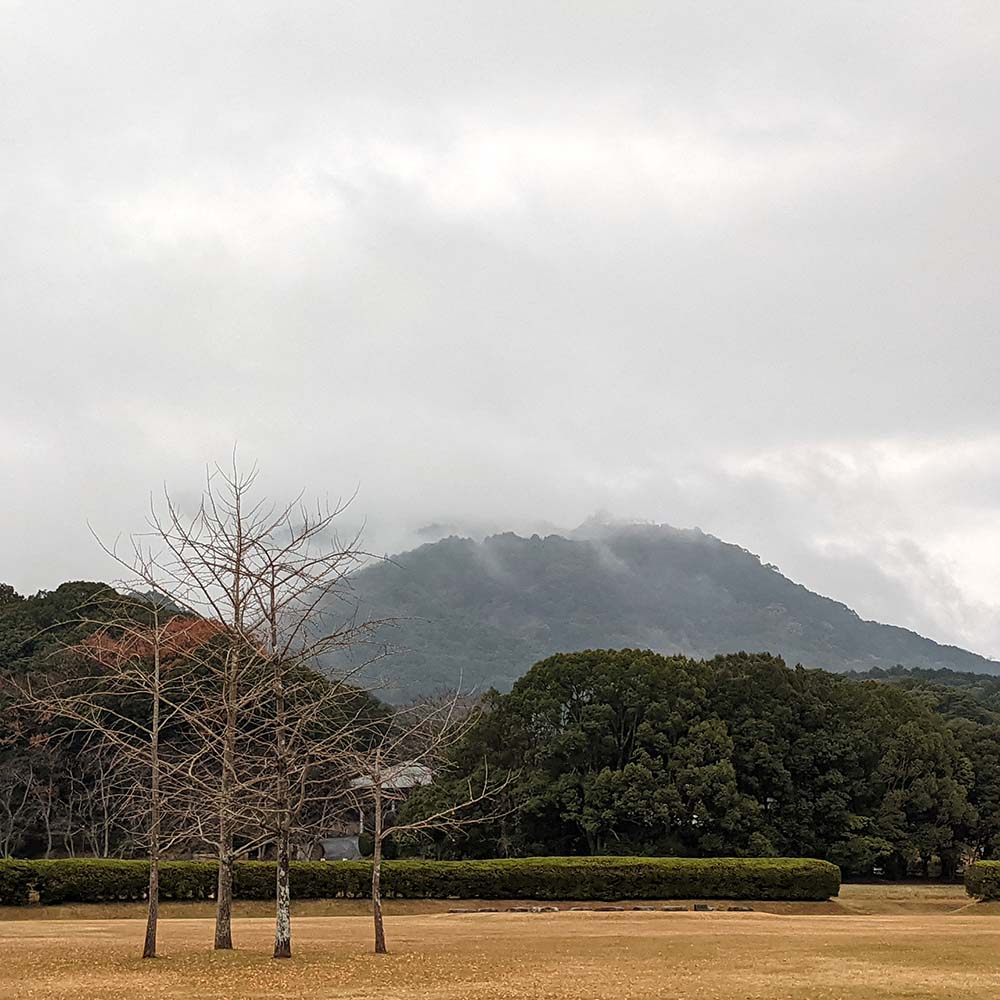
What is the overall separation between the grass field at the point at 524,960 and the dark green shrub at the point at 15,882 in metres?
2.91

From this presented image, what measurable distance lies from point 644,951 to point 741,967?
3312 mm

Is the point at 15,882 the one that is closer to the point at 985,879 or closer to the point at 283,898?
the point at 283,898

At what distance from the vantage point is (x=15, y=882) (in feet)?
109

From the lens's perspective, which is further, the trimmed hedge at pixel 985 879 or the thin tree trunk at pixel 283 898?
the trimmed hedge at pixel 985 879

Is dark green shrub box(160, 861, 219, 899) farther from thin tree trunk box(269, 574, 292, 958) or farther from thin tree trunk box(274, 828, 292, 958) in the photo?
thin tree trunk box(269, 574, 292, 958)

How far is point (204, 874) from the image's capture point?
3606 centimetres

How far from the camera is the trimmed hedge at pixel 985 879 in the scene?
37.6 meters

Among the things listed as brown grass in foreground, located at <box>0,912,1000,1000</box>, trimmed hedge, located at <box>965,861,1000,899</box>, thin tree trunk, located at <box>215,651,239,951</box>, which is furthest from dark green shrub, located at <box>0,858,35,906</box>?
trimmed hedge, located at <box>965,861,1000,899</box>

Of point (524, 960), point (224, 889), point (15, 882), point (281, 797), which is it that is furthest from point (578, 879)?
point (281, 797)

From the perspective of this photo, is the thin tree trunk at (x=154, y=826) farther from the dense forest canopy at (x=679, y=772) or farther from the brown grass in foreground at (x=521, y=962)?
the dense forest canopy at (x=679, y=772)

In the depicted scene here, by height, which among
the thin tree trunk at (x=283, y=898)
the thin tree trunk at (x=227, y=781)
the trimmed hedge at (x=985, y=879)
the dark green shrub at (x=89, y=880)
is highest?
the thin tree trunk at (x=227, y=781)

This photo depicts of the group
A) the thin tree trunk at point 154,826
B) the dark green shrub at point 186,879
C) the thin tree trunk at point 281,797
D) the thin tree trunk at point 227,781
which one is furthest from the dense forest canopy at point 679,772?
the thin tree trunk at point 281,797

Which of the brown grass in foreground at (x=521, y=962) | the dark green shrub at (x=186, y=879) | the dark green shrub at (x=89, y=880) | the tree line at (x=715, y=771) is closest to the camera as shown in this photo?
the brown grass in foreground at (x=521, y=962)

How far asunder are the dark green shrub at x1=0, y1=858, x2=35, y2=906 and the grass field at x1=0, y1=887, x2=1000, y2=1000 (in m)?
2.91
